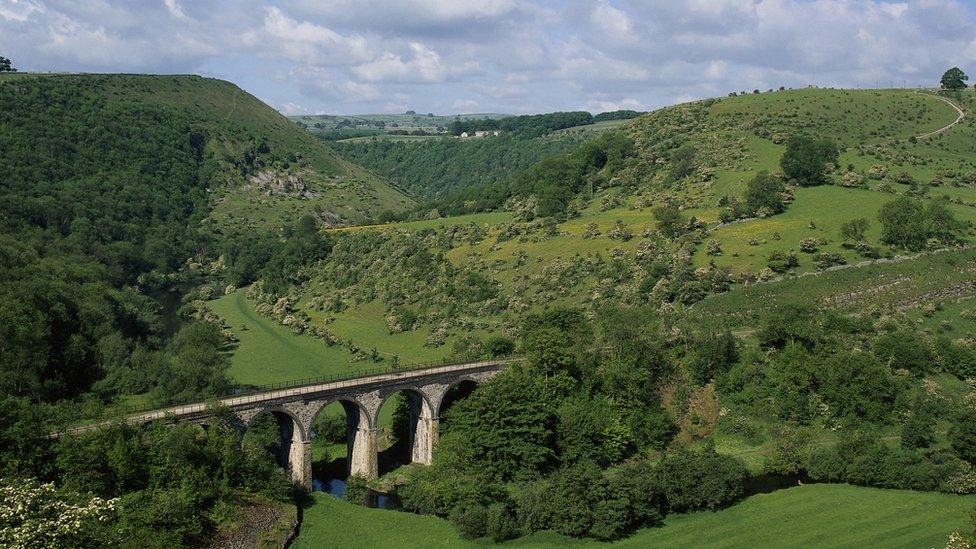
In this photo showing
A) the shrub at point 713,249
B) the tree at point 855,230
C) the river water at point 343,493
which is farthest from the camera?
the shrub at point 713,249

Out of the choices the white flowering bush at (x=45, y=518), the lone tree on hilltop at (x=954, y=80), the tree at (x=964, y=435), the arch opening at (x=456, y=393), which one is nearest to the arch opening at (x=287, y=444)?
the arch opening at (x=456, y=393)

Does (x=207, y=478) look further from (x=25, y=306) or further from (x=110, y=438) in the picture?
(x=25, y=306)

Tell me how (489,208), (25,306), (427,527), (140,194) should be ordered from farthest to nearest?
(140,194) < (489,208) < (25,306) < (427,527)

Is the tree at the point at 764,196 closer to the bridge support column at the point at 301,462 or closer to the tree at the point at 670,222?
the tree at the point at 670,222

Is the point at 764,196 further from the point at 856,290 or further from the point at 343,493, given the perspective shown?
the point at 343,493

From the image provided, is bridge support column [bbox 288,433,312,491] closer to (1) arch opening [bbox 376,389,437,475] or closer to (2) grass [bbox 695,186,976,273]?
(1) arch opening [bbox 376,389,437,475]

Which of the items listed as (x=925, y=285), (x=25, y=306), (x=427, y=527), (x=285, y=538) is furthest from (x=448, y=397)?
(x=925, y=285)

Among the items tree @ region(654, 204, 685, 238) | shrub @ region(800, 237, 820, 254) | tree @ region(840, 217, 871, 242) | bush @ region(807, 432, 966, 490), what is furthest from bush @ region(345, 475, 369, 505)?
tree @ region(840, 217, 871, 242)
